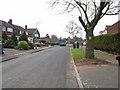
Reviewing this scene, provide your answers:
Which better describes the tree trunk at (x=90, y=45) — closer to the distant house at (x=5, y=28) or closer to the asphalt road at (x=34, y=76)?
the asphalt road at (x=34, y=76)

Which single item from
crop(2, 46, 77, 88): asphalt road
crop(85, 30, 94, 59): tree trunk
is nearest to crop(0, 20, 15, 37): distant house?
crop(85, 30, 94, 59): tree trunk

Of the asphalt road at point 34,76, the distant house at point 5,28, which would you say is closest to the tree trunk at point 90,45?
the asphalt road at point 34,76

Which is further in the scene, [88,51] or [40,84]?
[88,51]

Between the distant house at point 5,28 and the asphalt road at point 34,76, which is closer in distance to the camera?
the asphalt road at point 34,76

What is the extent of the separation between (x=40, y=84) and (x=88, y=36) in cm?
738

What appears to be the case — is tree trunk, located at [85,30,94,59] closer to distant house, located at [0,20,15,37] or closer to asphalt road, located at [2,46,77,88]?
asphalt road, located at [2,46,77,88]

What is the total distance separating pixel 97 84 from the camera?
18.0ft

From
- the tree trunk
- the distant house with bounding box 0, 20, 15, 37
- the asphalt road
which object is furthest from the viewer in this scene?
the distant house with bounding box 0, 20, 15, 37

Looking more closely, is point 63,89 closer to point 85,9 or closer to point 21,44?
point 85,9

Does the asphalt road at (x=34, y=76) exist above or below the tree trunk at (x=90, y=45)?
below

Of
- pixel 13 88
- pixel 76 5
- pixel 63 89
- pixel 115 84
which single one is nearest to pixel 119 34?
pixel 76 5

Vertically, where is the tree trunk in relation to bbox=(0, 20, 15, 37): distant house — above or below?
below

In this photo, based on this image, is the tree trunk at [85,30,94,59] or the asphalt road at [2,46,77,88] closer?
the asphalt road at [2,46,77,88]

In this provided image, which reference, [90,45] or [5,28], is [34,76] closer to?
[90,45]
